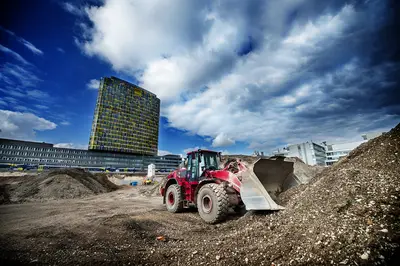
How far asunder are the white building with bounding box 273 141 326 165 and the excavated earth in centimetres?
6310

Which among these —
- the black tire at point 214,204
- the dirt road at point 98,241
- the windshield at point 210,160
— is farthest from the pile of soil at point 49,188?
the black tire at point 214,204

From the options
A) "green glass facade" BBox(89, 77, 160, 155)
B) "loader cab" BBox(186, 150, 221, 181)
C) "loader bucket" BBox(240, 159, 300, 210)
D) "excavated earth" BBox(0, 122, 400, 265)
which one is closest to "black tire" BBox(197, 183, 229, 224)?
"excavated earth" BBox(0, 122, 400, 265)

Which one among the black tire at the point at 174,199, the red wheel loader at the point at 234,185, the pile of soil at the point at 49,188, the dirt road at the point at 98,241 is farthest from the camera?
the pile of soil at the point at 49,188

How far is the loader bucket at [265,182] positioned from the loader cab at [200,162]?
7.02 ft

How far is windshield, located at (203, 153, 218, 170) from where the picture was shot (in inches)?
277

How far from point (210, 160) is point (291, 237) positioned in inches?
178

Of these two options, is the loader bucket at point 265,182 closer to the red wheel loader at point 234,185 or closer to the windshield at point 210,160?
the red wheel loader at point 234,185

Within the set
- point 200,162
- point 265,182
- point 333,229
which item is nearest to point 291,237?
point 333,229

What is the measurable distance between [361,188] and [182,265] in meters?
3.39

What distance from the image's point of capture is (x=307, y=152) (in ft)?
199

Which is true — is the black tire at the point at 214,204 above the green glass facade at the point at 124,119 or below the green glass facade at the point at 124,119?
below

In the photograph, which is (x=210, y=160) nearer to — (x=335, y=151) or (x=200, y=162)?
(x=200, y=162)

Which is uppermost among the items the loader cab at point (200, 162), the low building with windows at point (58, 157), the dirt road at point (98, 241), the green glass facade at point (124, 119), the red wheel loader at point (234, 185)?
the green glass facade at point (124, 119)

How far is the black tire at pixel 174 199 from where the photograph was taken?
7281 millimetres
